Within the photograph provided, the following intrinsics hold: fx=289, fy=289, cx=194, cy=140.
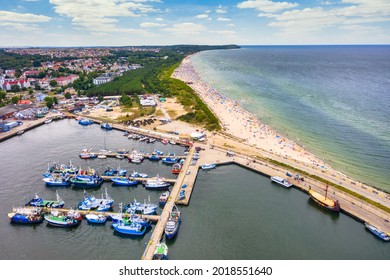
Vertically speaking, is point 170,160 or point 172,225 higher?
point 170,160

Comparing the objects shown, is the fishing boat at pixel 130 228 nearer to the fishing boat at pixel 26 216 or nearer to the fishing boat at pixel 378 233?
the fishing boat at pixel 26 216

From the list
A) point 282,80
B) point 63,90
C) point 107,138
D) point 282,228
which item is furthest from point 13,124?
point 282,80

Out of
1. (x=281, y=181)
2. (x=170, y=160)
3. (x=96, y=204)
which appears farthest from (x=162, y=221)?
(x=281, y=181)

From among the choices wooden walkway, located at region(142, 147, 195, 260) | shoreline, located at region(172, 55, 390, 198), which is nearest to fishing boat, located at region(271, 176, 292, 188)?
shoreline, located at region(172, 55, 390, 198)

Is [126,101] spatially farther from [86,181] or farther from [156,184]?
[156,184]

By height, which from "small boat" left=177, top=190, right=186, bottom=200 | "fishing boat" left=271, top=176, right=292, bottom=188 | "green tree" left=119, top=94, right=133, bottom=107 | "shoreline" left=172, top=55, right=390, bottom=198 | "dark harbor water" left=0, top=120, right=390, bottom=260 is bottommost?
"dark harbor water" left=0, top=120, right=390, bottom=260

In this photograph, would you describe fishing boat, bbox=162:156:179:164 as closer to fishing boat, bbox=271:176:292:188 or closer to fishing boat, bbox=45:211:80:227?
fishing boat, bbox=271:176:292:188
